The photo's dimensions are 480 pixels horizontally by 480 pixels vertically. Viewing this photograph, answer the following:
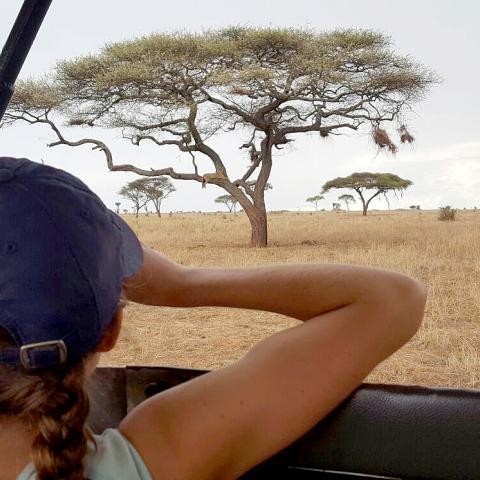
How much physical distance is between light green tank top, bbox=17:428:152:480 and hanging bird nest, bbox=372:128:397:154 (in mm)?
12426

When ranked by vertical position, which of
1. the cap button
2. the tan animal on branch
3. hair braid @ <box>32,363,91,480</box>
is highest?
the cap button

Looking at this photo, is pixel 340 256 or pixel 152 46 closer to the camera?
pixel 340 256

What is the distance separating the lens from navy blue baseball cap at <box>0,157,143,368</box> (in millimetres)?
587

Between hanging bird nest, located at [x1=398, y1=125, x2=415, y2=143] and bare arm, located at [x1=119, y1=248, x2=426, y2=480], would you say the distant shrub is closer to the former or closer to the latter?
hanging bird nest, located at [x1=398, y1=125, x2=415, y2=143]

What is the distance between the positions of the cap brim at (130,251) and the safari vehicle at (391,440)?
20cm

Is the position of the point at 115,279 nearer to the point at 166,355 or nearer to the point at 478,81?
the point at 166,355

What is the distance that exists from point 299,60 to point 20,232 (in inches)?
463

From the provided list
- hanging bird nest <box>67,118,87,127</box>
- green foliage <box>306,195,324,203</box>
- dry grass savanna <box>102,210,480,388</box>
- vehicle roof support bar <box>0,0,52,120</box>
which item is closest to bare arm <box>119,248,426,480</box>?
dry grass savanna <box>102,210,480,388</box>

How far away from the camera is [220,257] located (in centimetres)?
907

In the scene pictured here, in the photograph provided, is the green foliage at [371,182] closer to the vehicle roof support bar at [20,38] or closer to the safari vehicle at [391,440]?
the vehicle roof support bar at [20,38]

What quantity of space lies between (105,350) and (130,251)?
113 millimetres

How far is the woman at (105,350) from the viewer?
59 centimetres

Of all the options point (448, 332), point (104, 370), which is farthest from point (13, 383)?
point (448, 332)

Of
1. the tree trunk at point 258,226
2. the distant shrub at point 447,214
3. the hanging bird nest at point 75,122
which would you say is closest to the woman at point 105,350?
the tree trunk at point 258,226
